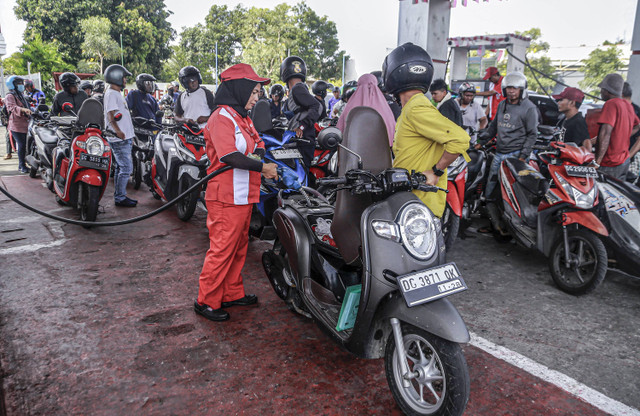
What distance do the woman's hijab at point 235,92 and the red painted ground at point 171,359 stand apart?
1.56 meters

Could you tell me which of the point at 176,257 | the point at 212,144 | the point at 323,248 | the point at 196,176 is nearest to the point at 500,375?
the point at 323,248

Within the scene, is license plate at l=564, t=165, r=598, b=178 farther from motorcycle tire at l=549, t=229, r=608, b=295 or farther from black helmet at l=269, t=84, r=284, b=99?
black helmet at l=269, t=84, r=284, b=99

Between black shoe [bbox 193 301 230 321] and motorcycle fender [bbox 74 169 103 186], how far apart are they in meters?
2.73

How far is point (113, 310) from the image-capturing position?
3.41 meters

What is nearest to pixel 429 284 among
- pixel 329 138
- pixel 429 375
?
pixel 429 375

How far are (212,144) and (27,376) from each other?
1.79 m

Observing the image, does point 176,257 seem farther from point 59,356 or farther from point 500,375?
point 500,375

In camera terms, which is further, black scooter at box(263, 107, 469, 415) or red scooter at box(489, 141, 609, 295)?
red scooter at box(489, 141, 609, 295)

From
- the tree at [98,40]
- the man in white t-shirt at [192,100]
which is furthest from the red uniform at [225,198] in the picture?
the tree at [98,40]

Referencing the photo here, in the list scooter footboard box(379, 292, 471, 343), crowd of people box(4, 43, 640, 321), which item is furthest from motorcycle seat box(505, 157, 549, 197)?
scooter footboard box(379, 292, 471, 343)

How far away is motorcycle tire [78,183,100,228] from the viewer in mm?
5320

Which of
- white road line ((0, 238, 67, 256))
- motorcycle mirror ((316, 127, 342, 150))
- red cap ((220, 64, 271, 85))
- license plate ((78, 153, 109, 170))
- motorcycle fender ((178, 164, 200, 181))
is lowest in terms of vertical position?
white road line ((0, 238, 67, 256))

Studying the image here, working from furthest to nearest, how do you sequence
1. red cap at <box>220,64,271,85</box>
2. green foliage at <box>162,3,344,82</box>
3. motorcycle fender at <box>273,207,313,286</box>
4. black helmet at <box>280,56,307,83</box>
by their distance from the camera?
green foliage at <box>162,3,344,82</box>
black helmet at <box>280,56,307,83</box>
red cap at <box>220,64,271,85</box>
motorcycle fender at <box>273,207,313,286</box>

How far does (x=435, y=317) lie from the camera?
2.07 m
